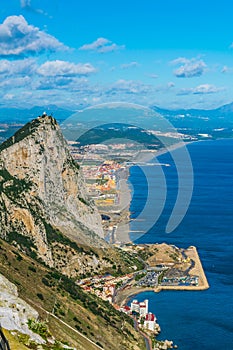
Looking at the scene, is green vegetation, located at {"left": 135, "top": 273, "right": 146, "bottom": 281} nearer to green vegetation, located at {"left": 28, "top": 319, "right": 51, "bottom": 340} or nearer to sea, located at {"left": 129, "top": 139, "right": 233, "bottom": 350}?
sea, located at {"left": 129, "top": 139, "right": 233, "bottom": 350}

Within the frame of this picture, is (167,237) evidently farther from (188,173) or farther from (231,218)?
(188,173)

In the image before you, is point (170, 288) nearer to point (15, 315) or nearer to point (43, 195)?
point (43, 195)

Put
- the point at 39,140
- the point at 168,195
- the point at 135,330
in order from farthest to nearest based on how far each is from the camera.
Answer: the point at 168,195
the point at 39,140
the point at 135,330

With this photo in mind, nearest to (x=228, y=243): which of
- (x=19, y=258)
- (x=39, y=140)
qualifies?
(x=39, y=140)

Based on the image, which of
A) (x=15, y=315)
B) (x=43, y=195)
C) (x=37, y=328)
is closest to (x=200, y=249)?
(x=43, y=195)

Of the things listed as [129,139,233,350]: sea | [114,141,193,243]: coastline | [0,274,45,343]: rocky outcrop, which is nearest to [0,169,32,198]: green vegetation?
[129,139,233,350]: sea

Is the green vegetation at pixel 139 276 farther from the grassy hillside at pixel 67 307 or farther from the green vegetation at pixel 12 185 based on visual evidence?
the green vegetation at pixel 12 185
